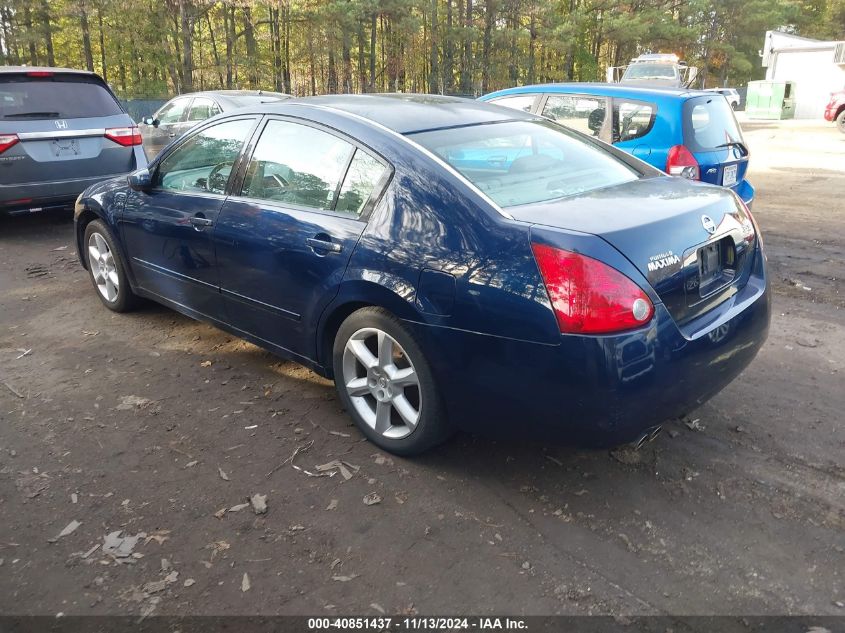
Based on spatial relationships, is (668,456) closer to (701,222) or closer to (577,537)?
(577,537)

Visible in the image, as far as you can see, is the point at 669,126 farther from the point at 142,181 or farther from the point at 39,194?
the point at 39,194

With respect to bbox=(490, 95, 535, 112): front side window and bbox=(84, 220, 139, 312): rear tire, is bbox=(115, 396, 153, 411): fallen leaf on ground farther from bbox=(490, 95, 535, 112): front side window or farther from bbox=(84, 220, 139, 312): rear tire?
bbox=(490, 95, 535, 112): front side window

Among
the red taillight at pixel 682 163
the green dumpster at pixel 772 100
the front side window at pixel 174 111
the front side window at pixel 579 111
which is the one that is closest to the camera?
the red taillight at pixel 682 163

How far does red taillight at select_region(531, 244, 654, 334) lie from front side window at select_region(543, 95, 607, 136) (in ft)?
16.3

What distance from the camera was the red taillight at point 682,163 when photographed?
648cm

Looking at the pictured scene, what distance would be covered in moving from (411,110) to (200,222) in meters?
1.43

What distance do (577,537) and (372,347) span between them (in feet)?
4.18

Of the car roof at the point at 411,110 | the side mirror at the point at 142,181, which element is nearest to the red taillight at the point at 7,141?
the side mirror at the point at 142,181

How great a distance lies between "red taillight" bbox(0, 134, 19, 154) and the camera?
7223 mm

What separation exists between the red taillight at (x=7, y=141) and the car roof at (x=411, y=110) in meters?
4.74

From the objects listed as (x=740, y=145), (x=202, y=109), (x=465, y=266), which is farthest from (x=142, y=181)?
(x=202, y=109)

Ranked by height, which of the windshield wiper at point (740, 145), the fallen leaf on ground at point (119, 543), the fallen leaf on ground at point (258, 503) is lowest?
the fallen leaf on ground at point (119, 543)

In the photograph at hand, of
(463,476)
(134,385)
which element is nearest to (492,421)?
(463,476)

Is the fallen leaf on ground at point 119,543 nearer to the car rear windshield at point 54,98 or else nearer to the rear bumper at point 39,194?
the rear bumper at point 39,194
